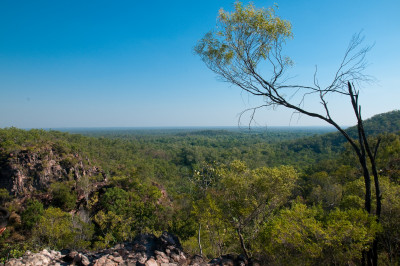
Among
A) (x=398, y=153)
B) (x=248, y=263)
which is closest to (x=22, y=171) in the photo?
(x=248, y=263)

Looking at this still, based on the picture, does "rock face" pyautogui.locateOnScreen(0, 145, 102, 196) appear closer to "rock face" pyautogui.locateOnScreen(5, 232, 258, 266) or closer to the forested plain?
the forested plain

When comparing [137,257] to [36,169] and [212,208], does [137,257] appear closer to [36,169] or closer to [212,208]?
[212,208]

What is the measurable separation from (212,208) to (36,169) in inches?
1224

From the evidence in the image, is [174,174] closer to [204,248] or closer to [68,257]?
[204,248]

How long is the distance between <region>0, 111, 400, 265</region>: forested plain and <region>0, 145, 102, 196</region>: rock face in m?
0.13

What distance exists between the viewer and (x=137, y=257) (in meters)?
6.73

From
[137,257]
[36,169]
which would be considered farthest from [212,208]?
[36,169]

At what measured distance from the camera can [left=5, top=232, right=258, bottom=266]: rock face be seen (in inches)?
239

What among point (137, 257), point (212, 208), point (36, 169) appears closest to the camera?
point (137, 257)

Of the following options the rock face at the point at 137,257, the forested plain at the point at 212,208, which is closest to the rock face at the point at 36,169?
the forested plain at the point at 212,208

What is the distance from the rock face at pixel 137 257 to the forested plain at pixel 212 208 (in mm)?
1368

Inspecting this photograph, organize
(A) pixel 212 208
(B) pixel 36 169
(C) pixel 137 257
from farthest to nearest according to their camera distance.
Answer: (B) pixel 36 169
(A) pixel 212 208
(C) pixel 137 257

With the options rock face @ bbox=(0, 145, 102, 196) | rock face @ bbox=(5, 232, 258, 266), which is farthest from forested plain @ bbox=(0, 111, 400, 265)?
rock face @ bbox=(5, 232, 258, 266)

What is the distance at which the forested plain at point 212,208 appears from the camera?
200 inches
